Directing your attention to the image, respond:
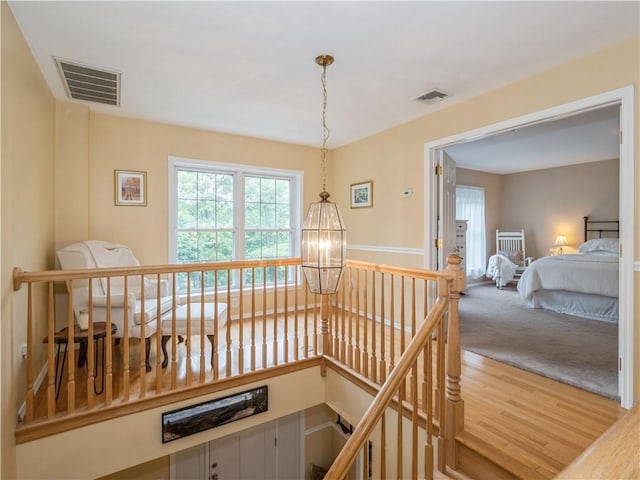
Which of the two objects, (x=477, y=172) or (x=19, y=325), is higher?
(x=477, y=172)

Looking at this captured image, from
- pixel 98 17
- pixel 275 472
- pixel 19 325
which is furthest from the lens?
pixel 275 472

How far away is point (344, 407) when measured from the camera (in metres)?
2.87

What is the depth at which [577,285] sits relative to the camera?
14.7ft

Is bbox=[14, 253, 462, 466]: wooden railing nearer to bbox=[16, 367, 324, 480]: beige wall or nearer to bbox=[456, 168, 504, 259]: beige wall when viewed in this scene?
bbox=[16, 367, 324, 480]: beige wall

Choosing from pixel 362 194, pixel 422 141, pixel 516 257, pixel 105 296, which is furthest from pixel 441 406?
pixel 516 257

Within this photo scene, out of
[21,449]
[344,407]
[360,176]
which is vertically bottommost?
[344,407]

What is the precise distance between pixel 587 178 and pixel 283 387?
712 centimetres

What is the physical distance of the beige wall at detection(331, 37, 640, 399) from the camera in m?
2.26

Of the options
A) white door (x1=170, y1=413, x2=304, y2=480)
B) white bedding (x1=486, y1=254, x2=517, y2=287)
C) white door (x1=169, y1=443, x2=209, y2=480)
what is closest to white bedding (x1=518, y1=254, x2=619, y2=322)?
white bedding (x1=486, y1=254, x2=517, y2=287)

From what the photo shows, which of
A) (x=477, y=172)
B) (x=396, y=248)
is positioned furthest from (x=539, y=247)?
(x=396, y=248)

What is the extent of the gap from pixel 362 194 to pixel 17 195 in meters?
3.54

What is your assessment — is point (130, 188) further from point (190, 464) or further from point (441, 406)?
point (441, 406)

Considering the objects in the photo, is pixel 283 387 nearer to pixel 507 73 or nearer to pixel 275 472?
pixel 275 472

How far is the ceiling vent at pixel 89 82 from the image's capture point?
8.47ft
